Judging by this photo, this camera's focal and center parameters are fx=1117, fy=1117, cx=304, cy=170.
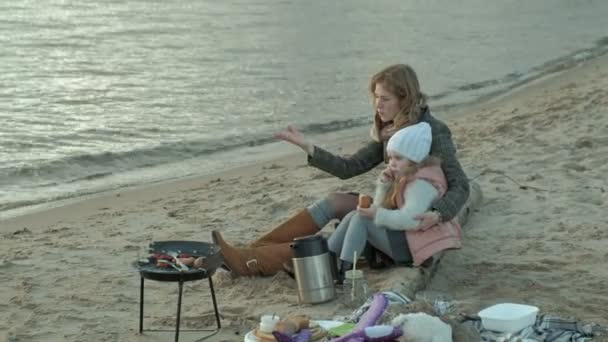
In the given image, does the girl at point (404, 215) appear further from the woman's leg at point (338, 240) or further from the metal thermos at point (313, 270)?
the metal thermos at point (313, 270)

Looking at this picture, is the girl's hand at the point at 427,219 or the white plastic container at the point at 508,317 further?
the girl's hand at the point at 427,219

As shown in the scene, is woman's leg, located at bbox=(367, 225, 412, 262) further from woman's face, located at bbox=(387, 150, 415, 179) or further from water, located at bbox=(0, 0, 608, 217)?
water, located at bbox=(0, 0, 608, 217)

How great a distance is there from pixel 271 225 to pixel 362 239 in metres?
1.95

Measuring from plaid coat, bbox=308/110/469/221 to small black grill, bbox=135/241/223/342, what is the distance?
106 centimetres

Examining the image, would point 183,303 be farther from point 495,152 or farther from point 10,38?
point 10,38

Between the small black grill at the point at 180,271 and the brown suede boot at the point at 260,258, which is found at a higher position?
the small black grill at the point at 180,271

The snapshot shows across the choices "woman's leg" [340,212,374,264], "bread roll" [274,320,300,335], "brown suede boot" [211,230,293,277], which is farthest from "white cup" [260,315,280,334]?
"brown suede boot" [211,230,293,277]

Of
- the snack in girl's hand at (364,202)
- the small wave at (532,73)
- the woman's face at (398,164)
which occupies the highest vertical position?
the woman's face at (398,164)

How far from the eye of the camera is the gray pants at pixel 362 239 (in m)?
6.30

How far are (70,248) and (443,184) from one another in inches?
113

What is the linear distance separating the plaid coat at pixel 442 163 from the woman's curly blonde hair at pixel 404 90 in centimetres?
→ 8

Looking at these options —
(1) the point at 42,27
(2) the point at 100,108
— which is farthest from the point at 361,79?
(1) the point at 42,27

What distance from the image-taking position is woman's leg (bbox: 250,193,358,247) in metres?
6.66

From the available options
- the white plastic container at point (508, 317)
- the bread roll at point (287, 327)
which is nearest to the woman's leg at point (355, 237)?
the white plastic container at point (508, 317)
